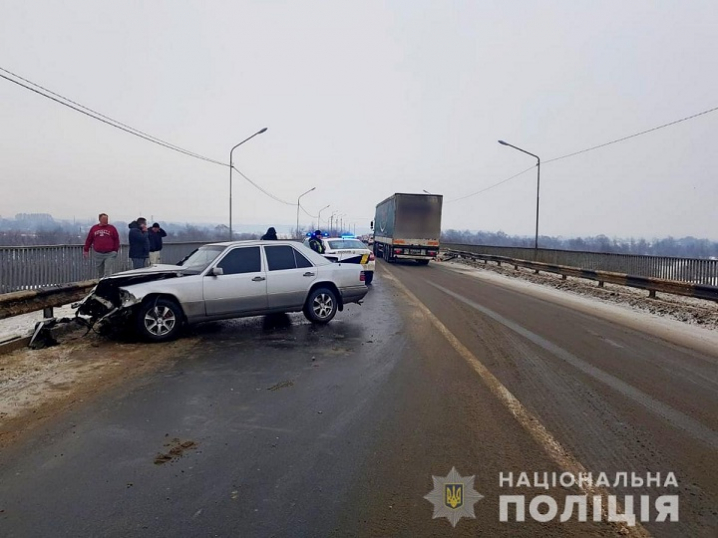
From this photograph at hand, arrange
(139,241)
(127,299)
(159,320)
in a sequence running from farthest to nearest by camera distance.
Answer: (139,241) → (159,320) → (127,299)

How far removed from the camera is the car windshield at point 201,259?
9.07 metres

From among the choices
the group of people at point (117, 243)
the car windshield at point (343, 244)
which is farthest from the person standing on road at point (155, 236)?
the car windshield at point (343, 244)

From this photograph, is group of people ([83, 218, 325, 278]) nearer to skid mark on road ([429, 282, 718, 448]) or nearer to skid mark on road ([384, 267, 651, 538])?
skid mark on road ([429, 282, 718, 448])

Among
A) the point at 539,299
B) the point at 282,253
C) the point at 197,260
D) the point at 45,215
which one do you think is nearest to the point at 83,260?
the point at 197,260

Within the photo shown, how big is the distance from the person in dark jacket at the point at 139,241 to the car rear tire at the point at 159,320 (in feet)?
21.0

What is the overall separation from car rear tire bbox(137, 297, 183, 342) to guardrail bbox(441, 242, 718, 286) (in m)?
15.1

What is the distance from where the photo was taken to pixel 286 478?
3.69 m

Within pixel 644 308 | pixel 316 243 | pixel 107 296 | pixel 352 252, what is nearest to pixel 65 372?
pixel 107 296

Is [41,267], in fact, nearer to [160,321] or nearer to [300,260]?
[160,321]

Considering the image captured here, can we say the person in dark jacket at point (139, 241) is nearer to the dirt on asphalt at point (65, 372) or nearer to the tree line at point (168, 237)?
the tree line at point (168, 237)

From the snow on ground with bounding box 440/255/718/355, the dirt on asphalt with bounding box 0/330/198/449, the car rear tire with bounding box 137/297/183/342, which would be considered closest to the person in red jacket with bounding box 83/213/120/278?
the dirt on asphalt with bounding box 0/330/198/449

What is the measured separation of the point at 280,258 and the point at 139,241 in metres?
6.15

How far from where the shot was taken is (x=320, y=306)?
9977mm

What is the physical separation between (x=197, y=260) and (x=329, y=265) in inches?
97.8
